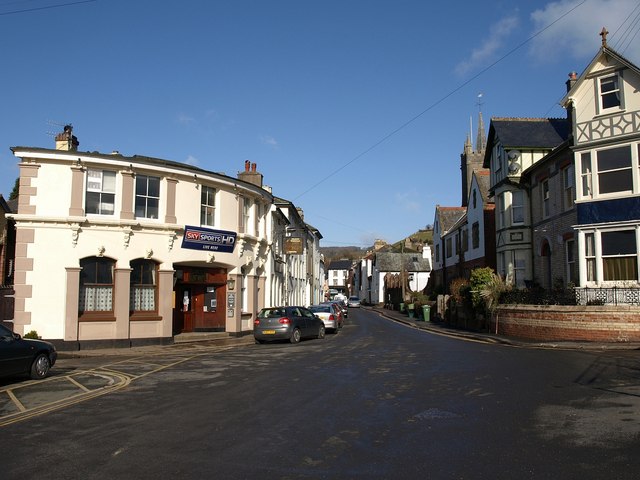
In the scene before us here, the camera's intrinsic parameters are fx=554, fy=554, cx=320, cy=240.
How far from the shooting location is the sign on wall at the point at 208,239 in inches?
914

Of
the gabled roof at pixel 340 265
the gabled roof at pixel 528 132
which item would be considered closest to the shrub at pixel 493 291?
the gabled roof at pixel 528 132

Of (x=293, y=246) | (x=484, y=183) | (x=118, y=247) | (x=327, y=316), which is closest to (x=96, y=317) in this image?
(x=118, y=247)

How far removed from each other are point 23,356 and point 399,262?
76487 millimetres

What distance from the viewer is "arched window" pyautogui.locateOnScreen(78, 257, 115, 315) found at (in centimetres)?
2098

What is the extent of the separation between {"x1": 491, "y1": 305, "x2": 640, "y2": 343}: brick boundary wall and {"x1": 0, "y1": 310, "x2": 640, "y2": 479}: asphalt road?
19.8 feet

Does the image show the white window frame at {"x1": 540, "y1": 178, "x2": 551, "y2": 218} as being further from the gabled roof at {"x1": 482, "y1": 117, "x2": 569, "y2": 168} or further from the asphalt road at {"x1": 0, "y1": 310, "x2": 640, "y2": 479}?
the asphalt road at {"x1": 0, "y1": 310, "x2": 640, "y2": 479}

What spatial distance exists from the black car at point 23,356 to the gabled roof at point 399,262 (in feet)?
228

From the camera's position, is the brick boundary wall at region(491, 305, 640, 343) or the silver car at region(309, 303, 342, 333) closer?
the brick boundary wall at region(491, 305, 640, 343)

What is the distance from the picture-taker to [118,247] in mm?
21375

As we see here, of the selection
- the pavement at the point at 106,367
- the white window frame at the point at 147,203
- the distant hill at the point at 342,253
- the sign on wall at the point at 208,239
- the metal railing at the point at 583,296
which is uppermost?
the distant hill at the point at 342,253

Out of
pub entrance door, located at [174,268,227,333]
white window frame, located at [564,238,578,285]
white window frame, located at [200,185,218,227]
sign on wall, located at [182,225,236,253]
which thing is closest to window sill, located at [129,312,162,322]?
pub entrance door, located at [174,268,227,333]

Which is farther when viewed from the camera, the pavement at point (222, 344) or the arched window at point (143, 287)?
the arched window at point (143, 287)

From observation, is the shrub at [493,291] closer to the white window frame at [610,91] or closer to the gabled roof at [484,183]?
the white window frame at [610,91]

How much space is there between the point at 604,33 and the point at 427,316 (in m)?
23.1
